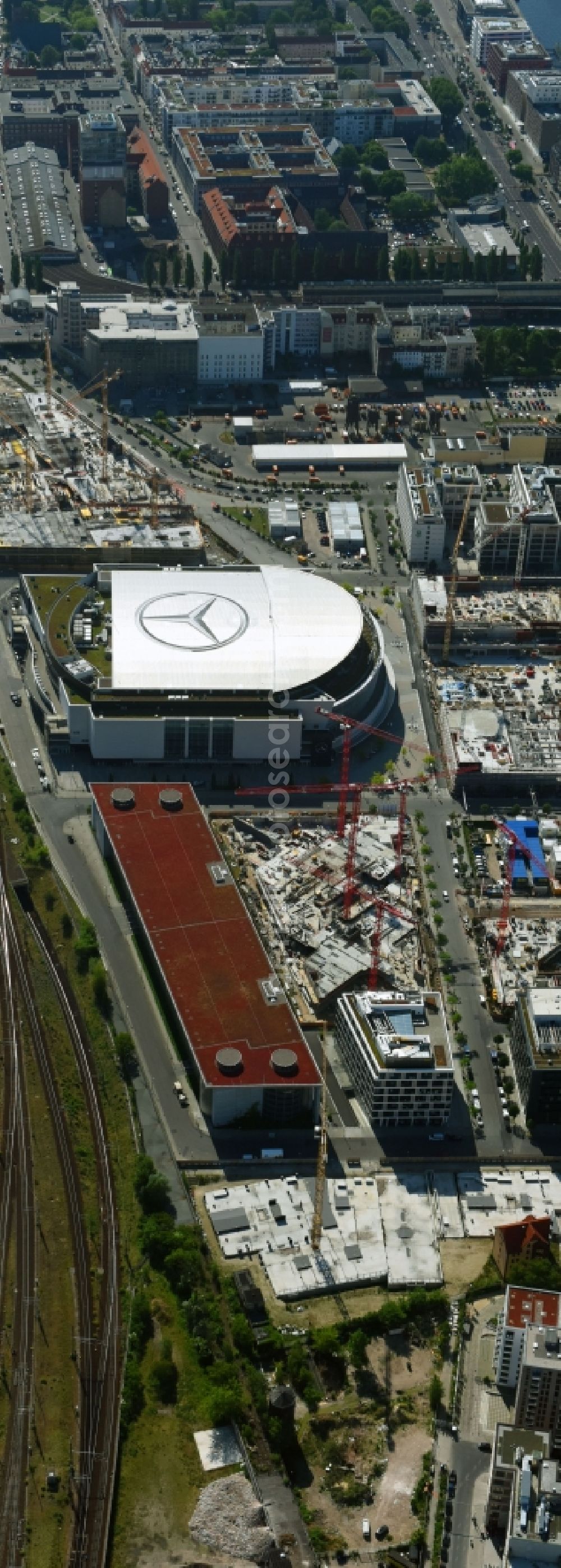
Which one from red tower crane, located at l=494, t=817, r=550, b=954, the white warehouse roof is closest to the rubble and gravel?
red tower crane, located at l=494, t=817, r=550, b=954

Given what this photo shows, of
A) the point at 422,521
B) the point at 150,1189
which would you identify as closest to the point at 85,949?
the point at 150,1189

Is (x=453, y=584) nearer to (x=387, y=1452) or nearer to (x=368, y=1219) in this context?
(x=368, y=1219)

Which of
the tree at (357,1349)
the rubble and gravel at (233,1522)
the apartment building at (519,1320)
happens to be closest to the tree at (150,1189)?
the tree at (357,1349)

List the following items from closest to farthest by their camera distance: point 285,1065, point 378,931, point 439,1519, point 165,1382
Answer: point 439,1519 < point 165,1382 < point 285,1065 < point 378,931

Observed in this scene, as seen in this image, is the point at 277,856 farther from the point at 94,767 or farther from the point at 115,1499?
the point at 115,1499

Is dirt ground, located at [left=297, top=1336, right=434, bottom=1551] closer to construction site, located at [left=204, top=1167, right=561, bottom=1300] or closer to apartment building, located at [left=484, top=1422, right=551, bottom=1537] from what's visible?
apartment building, located at [left=484, top=1422, right=551, bottom=1537]
